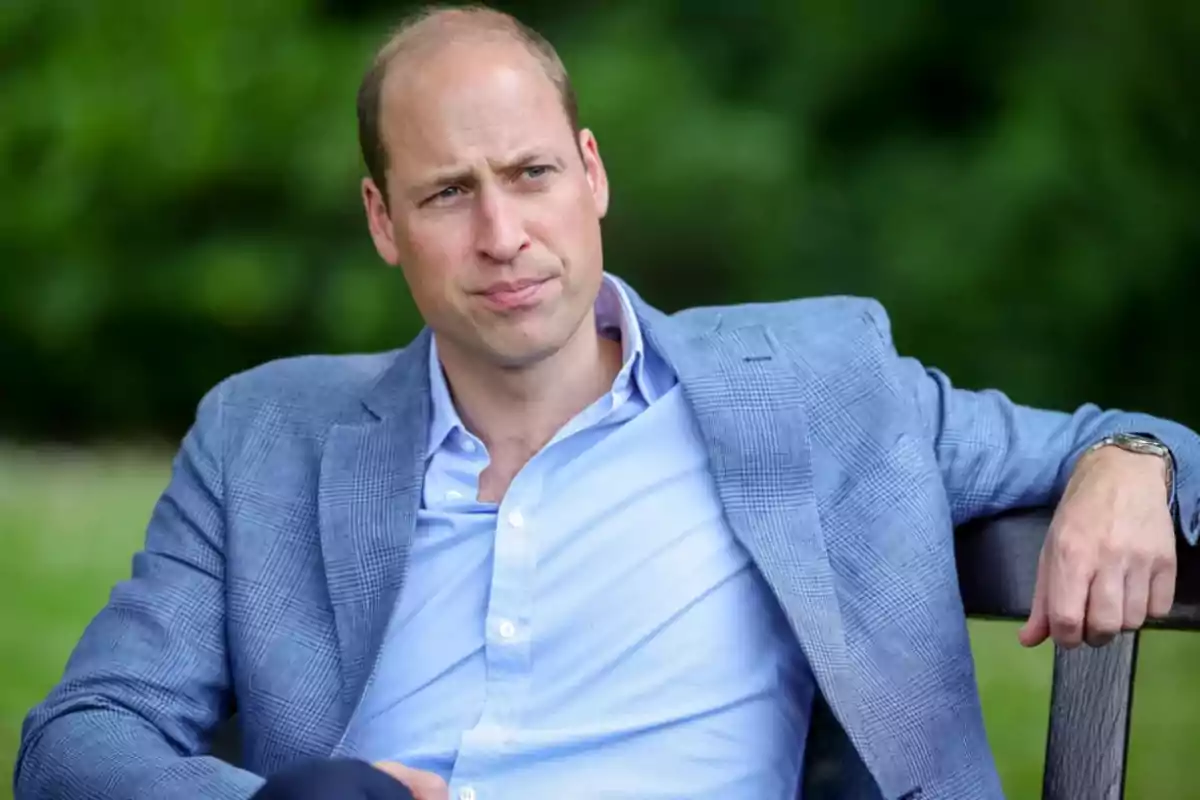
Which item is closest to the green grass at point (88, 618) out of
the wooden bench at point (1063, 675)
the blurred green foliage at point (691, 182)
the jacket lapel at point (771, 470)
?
the blurred green foliage at point (691, 182)

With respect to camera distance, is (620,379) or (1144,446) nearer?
(1144,446)

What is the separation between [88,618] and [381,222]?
6.18ft

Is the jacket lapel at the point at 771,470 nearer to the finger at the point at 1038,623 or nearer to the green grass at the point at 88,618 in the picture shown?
the finger at the point at 1038,623

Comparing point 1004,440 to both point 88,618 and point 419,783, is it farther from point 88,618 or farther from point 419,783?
point 88,618

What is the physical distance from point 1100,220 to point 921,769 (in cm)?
194

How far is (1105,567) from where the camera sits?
1.33 meters

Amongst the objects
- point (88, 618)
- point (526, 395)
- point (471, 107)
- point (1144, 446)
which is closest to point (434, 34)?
point (471, 107)

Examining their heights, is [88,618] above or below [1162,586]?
below

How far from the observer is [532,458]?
1609 mm

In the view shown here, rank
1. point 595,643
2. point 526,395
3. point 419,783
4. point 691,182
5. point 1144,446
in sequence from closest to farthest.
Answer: point 419,783
point 1144,446
point 595,643
point 526,395
point 691,182

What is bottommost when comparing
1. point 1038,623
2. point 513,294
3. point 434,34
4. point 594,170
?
point 1038,623

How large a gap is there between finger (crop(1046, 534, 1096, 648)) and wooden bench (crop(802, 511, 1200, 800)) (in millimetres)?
108

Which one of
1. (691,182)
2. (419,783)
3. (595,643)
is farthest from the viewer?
(691,182)

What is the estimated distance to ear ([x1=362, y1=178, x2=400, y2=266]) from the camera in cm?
171
